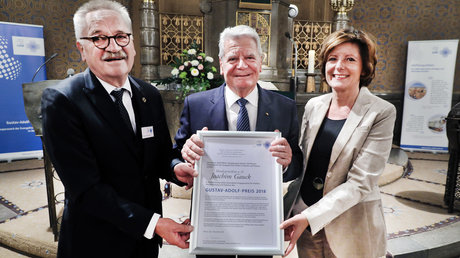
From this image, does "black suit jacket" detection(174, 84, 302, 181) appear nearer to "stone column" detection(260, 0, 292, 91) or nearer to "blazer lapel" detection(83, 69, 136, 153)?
"blazer lapel" detection(83, 69, 136, 153)

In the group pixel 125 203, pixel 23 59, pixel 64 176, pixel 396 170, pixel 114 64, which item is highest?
pixel 23 59

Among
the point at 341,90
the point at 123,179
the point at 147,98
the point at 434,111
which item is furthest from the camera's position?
the point at 434,111

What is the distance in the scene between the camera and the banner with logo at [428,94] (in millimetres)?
6141

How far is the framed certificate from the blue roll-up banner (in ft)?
17.7

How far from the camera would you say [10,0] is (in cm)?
557

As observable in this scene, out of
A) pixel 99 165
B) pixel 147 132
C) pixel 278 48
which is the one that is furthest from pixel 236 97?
pixel 278 48

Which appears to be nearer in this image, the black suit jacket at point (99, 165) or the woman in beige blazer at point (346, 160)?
the black suit jacket at point (99, 165)

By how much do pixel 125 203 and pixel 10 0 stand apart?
21.1 ft

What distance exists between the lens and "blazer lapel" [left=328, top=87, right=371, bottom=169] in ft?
5.04

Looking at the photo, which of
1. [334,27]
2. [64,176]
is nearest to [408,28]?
[334,27]

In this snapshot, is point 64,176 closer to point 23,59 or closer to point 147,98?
point 147,98

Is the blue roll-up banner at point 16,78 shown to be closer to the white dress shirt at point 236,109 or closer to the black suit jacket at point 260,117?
the black suit jacket at point 260,117

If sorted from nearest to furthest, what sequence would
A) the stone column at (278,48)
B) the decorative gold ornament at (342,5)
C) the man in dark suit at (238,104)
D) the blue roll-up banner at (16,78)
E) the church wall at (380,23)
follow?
1. the man in dark suit at (238,104)
2. the blue roll-up banner at (16,78)
3. the stone column at (278,48)
4. the church wall at (380,23)
5. the decorative gold ornament at (342,5)

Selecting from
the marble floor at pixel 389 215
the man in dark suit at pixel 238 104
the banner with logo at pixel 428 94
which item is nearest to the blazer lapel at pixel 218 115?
the man in dark suit at pixel 238 104
